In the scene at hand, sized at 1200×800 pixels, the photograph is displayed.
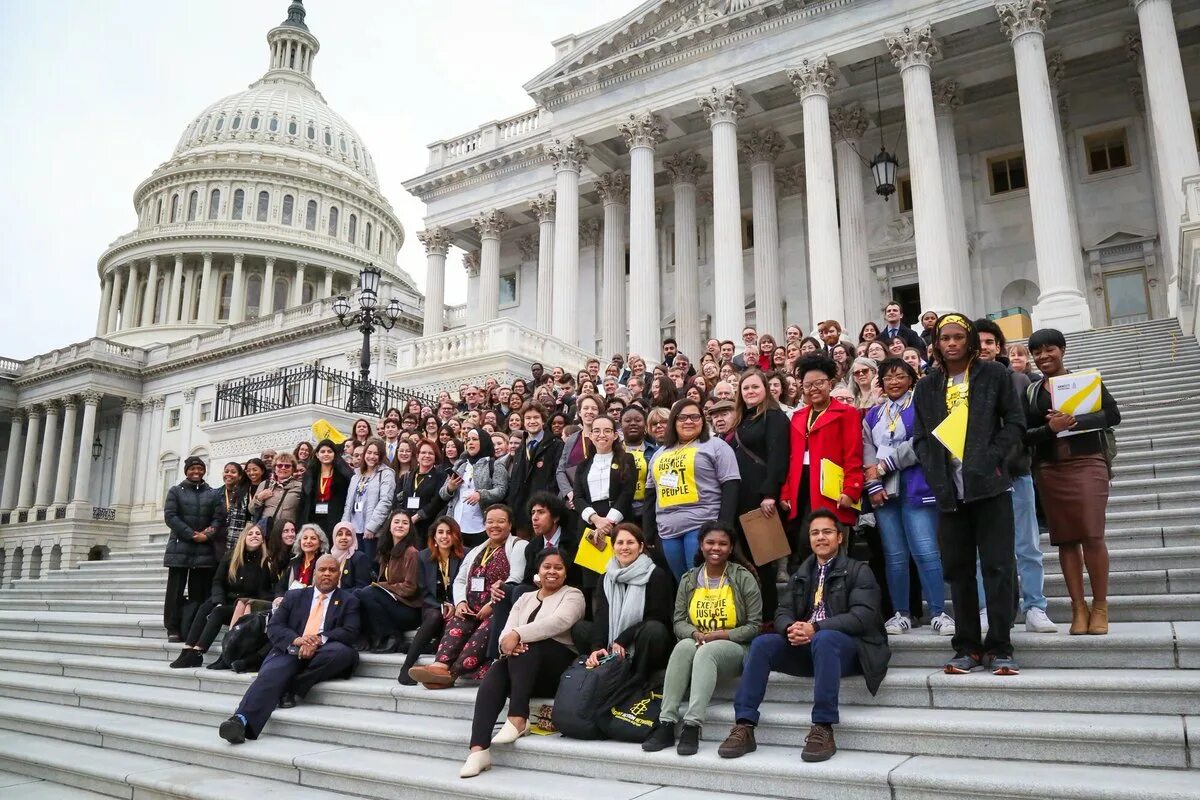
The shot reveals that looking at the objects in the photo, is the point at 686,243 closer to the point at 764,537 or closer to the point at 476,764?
the point at 764,537

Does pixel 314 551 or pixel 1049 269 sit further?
pixel 1049 269

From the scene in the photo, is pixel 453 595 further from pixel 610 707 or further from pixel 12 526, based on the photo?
pixel 12 526

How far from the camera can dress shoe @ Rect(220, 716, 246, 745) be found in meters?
6.90

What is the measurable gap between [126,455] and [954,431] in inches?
2446

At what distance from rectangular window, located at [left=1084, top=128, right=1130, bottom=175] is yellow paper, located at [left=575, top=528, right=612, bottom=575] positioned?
2319cm

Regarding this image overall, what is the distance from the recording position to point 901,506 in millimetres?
6484

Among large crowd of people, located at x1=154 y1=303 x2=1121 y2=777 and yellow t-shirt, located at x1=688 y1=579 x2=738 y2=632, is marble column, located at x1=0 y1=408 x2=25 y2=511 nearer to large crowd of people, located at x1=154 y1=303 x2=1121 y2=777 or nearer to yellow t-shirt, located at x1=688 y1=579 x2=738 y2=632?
large crowd of people, located at x1=154 y1=303 x2=1121 y2=777

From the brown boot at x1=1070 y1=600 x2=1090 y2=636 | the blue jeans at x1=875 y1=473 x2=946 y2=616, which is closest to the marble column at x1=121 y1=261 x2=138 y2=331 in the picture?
the blue jeans at x1=875 y1=473 x2=946 y2=616

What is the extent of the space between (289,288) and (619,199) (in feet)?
170

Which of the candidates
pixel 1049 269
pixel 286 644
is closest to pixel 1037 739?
pixel 286 644

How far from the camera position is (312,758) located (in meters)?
6.31

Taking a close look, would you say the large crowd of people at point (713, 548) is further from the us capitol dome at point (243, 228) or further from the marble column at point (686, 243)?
the us capitol dome at point (243, 228)

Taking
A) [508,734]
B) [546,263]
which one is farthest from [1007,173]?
[508,734]

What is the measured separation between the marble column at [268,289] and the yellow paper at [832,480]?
69742 mm
